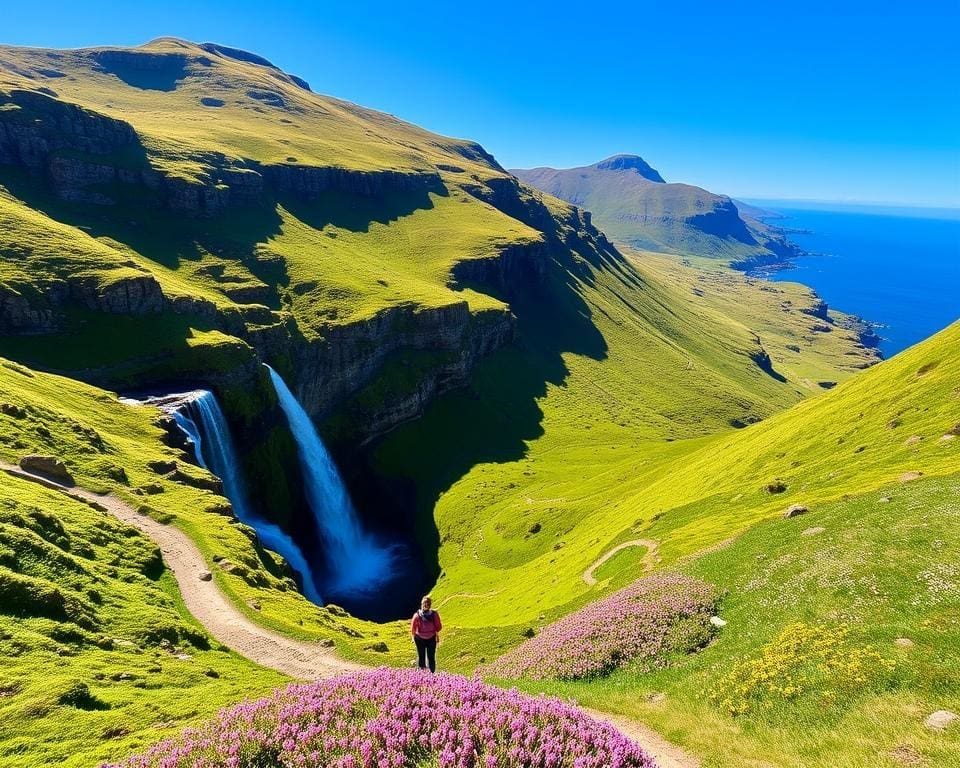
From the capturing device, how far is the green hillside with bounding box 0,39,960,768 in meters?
21.5

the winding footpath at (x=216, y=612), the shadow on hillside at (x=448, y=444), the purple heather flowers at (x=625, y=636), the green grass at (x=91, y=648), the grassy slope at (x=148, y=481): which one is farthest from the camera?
the shadow on hillside at (x=448, y=444)

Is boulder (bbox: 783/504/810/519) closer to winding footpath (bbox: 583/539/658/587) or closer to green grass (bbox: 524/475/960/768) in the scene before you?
green grass (bbox: 524/475/960/768)

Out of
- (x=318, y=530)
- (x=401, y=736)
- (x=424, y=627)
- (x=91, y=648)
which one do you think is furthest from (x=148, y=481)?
(x=401, y=736)

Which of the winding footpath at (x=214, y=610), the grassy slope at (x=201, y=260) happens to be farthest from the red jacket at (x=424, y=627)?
the grassy slope at (x=201, y=260)

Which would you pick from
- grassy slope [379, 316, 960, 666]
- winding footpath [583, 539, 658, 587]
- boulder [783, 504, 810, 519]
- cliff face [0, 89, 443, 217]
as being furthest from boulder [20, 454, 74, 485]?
cliff face [0, 89, 443, 217]

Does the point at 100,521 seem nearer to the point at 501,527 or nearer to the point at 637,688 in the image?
the point at 637,688

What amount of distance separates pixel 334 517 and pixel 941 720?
331ft

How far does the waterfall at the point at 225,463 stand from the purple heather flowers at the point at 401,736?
2618 inches

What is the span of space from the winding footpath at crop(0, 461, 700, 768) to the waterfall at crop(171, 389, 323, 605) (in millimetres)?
29375

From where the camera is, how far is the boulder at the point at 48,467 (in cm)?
4191

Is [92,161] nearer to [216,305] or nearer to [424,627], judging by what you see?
[216,305]

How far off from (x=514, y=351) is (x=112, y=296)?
125 meters

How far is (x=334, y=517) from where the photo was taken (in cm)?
10425

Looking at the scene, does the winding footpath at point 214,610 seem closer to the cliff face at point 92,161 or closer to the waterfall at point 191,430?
the waterfall at point 191,430
